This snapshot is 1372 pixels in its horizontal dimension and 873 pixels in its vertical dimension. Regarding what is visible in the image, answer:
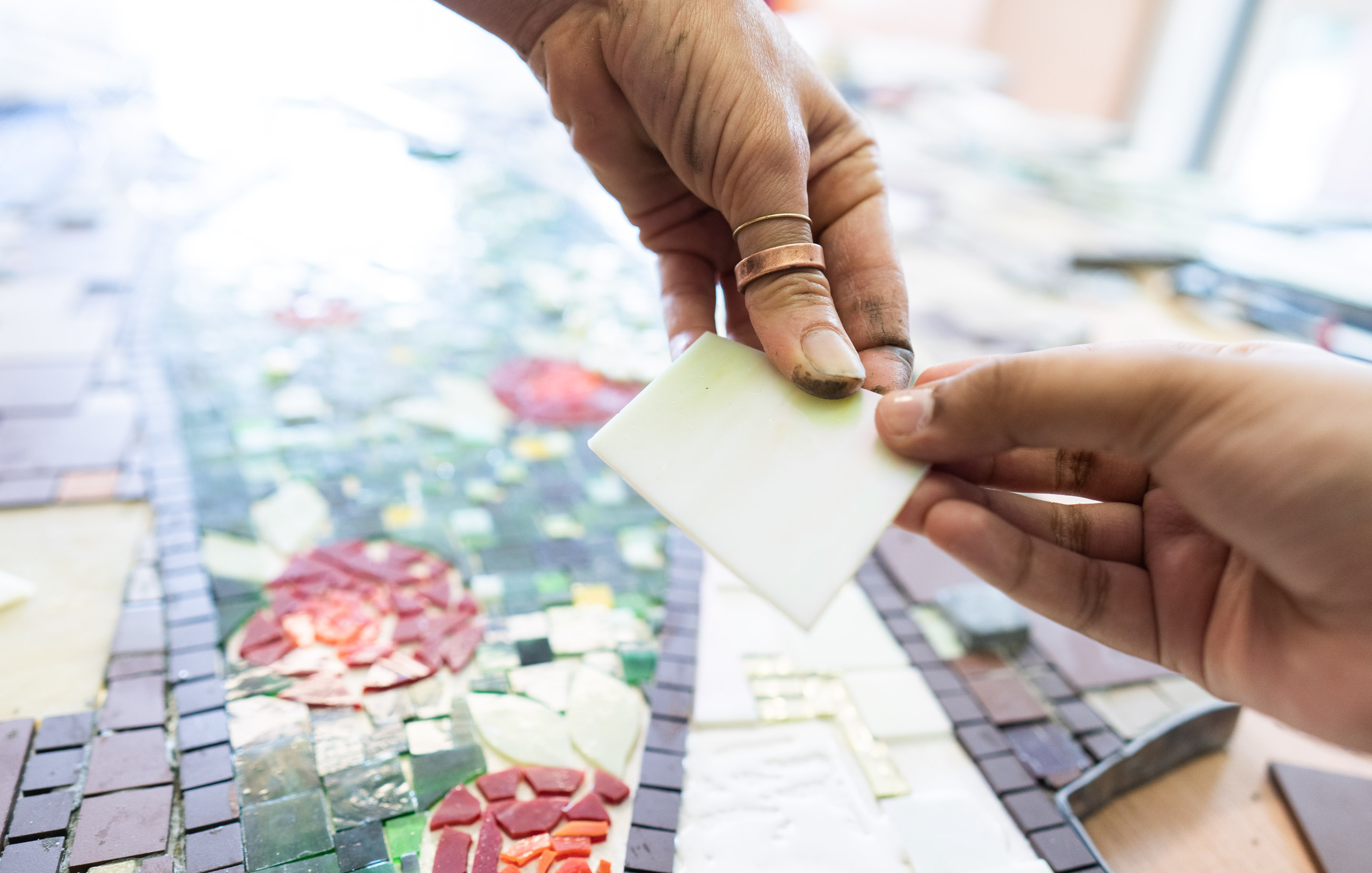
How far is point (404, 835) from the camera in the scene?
920mm

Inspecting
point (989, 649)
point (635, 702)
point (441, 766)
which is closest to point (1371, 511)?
point (989, 649)

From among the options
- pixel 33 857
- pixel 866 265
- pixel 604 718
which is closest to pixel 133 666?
pixel 33 857

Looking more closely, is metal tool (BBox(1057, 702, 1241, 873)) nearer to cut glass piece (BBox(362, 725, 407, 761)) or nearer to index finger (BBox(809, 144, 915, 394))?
index finger (BBox(809, 144, 915, 394))

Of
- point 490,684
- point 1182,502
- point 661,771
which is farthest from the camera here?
point 490,684

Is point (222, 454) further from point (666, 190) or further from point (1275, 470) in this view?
point (1275, 470)

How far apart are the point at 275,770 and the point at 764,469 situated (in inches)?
26.5

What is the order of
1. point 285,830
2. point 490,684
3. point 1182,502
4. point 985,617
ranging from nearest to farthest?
point 1182,502, point 285,830, point 490,684, point 985,617

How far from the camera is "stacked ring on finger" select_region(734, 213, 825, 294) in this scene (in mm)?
1033

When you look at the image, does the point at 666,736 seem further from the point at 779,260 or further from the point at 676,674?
the point at 779,260

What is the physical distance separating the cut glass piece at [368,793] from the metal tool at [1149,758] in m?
0.80

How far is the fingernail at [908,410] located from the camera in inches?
34.7

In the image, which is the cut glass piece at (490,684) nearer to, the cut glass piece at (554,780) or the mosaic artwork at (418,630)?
the mosaic artwork at (418,630)

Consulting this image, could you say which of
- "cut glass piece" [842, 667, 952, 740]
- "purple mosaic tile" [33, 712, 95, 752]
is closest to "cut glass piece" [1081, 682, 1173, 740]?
"cut glass piece" [842, 667, 952, 740]

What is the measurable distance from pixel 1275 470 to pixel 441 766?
93cm
